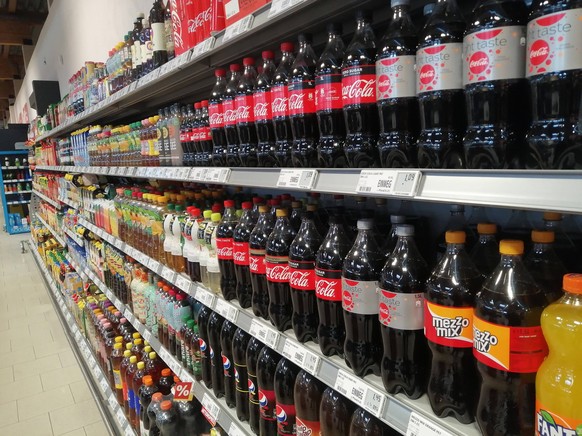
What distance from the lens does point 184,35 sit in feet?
6.23

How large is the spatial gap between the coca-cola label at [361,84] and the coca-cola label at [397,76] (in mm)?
62

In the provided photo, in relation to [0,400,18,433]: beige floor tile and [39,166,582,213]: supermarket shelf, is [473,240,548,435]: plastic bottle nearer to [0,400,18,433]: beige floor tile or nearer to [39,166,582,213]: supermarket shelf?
[39,166,582,213]: supermarket shelf

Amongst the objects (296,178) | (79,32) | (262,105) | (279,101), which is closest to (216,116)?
(262,105)

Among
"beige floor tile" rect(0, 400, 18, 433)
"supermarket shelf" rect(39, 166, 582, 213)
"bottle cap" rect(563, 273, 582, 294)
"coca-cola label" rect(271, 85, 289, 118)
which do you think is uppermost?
"coca-cola label" rect(271, 85, 289, 118)

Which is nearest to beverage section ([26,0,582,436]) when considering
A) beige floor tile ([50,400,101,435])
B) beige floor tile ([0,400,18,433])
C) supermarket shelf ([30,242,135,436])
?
supermarket shelf ([30,242,135,436])

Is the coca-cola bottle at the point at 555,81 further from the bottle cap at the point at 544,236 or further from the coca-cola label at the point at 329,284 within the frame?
the coca-cola label at the point at 329,284

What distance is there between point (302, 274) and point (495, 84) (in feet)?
2.60

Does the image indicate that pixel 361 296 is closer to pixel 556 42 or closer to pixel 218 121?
pixel 556 42

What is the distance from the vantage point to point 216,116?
5.68 feet

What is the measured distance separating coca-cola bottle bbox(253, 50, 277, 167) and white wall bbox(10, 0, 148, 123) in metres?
2.42

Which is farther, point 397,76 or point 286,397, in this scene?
point 286,397

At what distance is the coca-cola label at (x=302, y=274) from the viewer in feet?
4.47

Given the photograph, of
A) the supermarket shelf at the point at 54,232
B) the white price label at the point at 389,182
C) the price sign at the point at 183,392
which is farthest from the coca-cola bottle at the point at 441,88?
the supermarket shelf at the point at 54,232

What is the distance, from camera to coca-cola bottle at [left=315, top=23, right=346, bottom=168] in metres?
1.19
